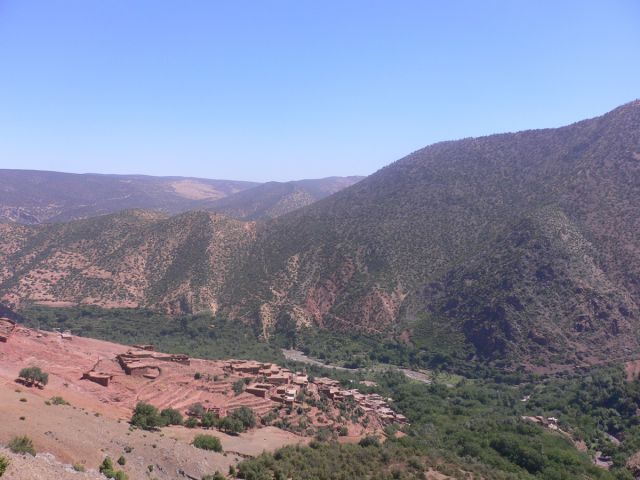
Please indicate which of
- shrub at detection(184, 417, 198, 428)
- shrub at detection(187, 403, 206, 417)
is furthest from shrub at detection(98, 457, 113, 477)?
shrub at detection(187, 403, 206, 417)

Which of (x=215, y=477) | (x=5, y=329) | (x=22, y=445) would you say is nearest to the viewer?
(x=22, y=445)

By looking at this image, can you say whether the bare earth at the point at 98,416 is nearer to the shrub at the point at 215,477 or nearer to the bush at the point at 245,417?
the shrub at the point at 215,477

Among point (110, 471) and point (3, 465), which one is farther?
point (110, 471)

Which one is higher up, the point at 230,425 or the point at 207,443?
the point at 207,443

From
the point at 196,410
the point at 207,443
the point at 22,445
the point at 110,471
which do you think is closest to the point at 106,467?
the point at 110,471

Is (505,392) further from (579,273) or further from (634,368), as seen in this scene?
(579,273)

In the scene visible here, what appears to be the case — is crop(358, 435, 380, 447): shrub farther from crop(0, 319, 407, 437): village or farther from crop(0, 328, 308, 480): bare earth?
crop(0, 319, 407, 437): village

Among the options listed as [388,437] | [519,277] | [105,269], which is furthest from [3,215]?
[388,437]

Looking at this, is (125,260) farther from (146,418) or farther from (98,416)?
Result: (98,416)
